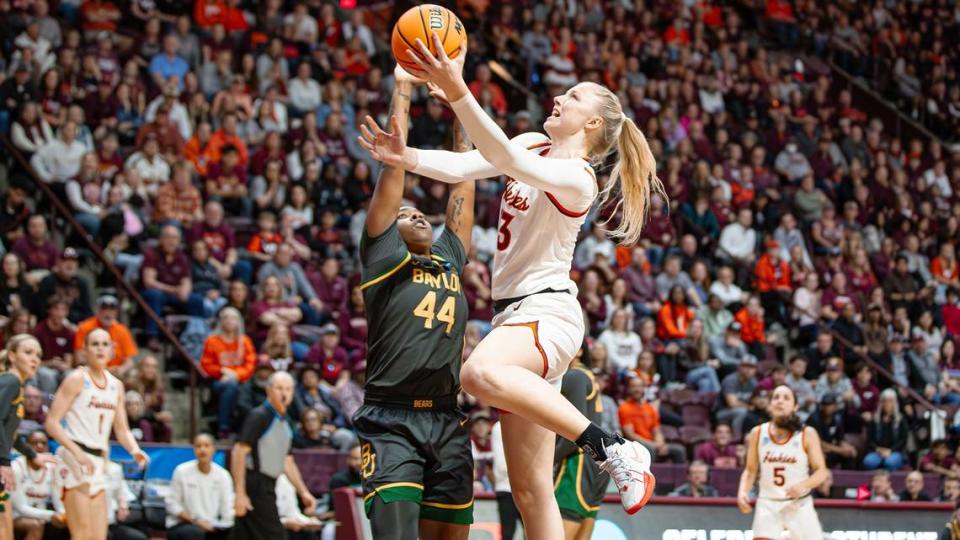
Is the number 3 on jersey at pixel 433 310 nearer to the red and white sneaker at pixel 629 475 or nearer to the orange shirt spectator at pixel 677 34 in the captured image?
the red and white sneaker at pixel 629 475

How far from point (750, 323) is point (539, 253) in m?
10.8

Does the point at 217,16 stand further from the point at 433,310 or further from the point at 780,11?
the point at 433,310

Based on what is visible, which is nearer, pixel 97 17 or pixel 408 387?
pixel 408 387

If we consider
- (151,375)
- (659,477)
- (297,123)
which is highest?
(297,123)

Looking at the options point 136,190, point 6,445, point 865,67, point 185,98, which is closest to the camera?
point 6,445

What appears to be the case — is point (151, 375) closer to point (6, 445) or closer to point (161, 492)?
point (161, 492)

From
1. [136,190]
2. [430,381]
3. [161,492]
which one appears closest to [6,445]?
[161,492]

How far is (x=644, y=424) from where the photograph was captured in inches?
525

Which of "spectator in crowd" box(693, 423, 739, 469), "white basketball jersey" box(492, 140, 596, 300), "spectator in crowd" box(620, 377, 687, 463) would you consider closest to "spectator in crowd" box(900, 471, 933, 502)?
"spectator in crowd" box(693, 423, 739, 469)

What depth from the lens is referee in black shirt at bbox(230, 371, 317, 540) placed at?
10.2 meters

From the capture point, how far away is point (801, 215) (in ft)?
59.9

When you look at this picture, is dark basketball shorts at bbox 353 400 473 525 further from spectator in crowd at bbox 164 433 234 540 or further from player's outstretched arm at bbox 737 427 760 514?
spectator in crowd at bbox 164 433 234 540

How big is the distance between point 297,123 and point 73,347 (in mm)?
4748

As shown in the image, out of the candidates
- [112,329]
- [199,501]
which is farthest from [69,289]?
[199,501]
